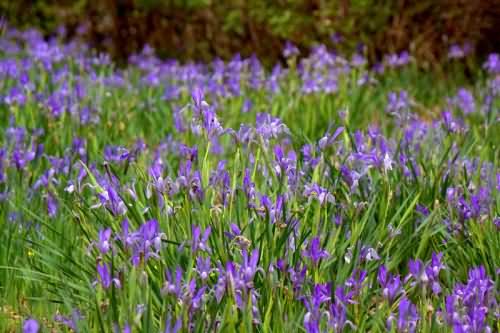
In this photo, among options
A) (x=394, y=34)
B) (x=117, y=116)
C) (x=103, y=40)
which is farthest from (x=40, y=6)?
(x=117, y=116)

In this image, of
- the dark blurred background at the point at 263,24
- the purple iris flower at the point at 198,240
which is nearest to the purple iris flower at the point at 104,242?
the purple iris flower at the point at 198,240

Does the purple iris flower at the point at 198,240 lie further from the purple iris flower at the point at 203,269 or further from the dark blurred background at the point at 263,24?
the dark blurred background at the point at 263,24

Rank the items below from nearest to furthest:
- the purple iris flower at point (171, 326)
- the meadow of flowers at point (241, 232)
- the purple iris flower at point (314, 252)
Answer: the purple iris flower at point (171, 326) < the meadow of flowers at point (241, 232) < the purple iris flower at point (314, 252)

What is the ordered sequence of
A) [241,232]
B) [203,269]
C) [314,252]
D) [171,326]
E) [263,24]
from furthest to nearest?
[263,24]
[241,232]
[314,252]
[203,269]
[171,326]

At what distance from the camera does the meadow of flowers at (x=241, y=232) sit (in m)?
2.28

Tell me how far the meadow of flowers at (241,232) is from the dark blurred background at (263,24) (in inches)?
97.5

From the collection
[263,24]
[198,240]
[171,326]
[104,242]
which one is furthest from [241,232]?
[263,24]

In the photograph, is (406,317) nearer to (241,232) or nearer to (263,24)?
(241,232)

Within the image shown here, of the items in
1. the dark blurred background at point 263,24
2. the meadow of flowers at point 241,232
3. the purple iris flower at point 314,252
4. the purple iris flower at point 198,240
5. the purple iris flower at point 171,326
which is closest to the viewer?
the purple iris flower at point 171,326

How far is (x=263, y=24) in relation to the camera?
7.59 metres

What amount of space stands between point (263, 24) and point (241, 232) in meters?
5.09

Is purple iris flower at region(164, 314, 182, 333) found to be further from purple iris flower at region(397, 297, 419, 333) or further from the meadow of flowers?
purple iris flower at region(397, 297, 419, 333)

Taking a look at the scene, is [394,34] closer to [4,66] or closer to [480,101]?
[480,101]

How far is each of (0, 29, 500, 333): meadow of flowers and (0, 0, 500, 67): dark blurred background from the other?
8.12 feet
